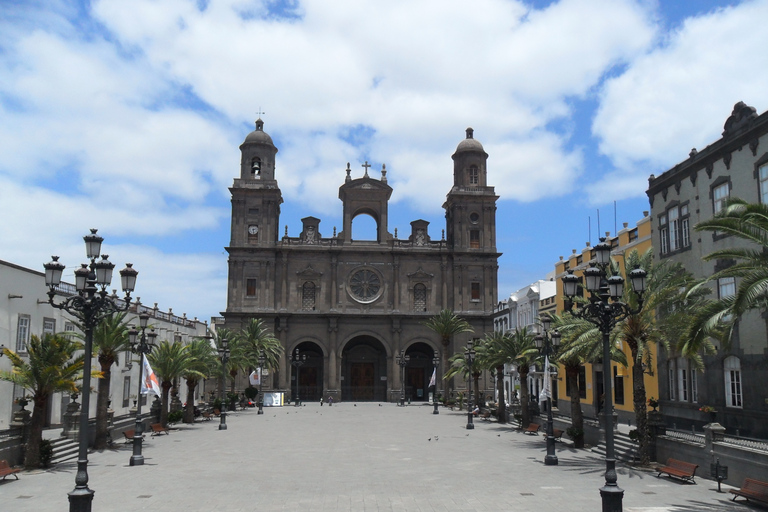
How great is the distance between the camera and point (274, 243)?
69438 millimetres

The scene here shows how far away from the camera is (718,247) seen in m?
28.1

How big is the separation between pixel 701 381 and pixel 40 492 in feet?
84.3

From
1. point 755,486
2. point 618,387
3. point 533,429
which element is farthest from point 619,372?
point 755,486

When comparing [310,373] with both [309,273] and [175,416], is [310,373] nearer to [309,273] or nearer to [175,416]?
[309,273]

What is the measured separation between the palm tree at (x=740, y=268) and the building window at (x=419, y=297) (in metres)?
52.0

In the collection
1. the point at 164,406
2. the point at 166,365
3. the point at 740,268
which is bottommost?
the point at 164,406

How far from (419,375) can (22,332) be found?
1732 inches

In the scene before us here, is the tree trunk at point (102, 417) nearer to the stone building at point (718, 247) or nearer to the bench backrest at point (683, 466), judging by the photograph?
the bench backrest at point (683, 466)

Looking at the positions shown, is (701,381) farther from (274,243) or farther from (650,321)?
(274,243)

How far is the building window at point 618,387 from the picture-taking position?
39737 mm

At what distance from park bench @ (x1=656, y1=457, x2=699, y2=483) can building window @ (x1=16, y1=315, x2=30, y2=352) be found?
99.7 ft

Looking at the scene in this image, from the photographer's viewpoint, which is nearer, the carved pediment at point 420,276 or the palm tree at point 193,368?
the palm tree at point 193,368

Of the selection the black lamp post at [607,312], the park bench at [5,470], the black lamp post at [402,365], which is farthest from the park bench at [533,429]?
the black lamp post at [402,365]

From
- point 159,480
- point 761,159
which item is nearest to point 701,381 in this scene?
point 761,159
